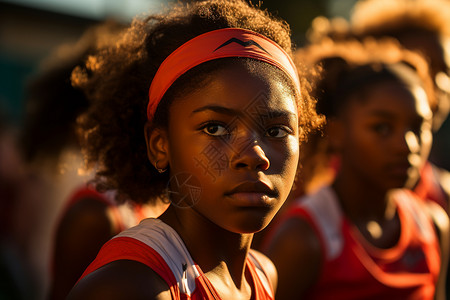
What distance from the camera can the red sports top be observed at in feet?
11.1

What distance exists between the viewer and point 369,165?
3.51m

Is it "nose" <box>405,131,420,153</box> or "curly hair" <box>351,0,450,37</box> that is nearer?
"nose" <box>405,131,420,153</box>

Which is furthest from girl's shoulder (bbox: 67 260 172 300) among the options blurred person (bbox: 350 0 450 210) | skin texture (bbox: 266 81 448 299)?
blurred person (bbox: 350 0 450 210)

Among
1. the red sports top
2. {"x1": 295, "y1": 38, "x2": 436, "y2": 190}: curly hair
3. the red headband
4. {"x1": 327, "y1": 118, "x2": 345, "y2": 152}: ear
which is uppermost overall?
{"x1": 295, "y1": 38, "x2": 436, "y2": 190}: curly hair

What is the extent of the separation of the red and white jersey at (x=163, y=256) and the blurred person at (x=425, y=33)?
3.37 metres

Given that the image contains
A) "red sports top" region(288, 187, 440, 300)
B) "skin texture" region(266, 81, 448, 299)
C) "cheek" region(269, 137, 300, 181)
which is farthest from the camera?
"red sports top" region(288, 187, 440, 300)

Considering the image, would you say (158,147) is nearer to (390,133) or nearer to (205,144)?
(205,144)

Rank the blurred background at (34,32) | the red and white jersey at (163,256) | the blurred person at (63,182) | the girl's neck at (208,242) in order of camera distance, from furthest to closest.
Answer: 1. the blurred background at (34,32)
2. the blurred person at (63,182)
3. the girl's neck at (208,242)
4. the red and white jersey at (163,256)

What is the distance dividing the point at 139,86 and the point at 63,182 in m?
2.10

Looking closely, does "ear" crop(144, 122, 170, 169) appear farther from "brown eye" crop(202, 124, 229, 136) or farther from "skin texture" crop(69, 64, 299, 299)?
"brown eye" crop(202, 124, 229, 136)

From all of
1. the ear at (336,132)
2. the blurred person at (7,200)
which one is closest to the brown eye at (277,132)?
the ear at (336,132)

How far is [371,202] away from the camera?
3.72 m

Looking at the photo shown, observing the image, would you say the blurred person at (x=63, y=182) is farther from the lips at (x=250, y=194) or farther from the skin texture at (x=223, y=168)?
the lips at (x=250, y=194)

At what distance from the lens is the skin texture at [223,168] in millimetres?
1767
